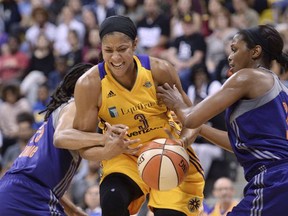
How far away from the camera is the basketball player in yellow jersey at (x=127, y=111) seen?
610cm

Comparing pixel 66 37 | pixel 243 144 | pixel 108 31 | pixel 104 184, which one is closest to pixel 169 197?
pixel 104 184

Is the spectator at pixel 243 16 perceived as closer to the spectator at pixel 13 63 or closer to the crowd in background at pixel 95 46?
the crowd in background at pixel 95 46

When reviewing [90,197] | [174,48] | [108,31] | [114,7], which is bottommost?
[90,197]

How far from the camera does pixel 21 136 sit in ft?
36.3

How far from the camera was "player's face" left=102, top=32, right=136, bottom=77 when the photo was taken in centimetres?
604

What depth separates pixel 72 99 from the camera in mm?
6410

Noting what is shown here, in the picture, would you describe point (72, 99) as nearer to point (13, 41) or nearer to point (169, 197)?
point (169, 197)

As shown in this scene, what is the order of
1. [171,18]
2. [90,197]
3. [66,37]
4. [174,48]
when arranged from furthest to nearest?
1. [66,37]
2. [171,18]
3. [174,48]
4. [90,197]

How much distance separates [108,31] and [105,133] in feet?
2.58

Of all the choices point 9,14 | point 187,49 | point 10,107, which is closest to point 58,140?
point 10,107

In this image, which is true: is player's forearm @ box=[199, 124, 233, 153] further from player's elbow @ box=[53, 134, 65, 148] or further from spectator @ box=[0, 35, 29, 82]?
spectator @ box=[0, 35, 29, 82]

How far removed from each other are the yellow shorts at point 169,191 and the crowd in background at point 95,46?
378 centimetres

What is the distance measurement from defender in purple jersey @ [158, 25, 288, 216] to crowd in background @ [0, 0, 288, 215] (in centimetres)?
434

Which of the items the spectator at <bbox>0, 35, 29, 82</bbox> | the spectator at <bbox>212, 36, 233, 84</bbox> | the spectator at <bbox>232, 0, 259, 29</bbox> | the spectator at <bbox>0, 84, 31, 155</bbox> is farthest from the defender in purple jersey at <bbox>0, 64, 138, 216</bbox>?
the spectator at <bbox>0, 35, 29, 82</bbox>
